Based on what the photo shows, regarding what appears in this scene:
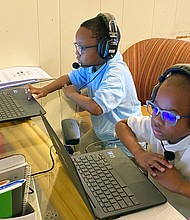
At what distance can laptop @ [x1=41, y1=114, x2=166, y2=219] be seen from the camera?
0.81 meters

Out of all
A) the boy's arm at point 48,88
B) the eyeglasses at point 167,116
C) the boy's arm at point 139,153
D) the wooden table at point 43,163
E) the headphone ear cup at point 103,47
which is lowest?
the wooden table at point 43,163

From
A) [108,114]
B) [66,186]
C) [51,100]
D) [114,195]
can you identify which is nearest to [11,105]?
[51,100]

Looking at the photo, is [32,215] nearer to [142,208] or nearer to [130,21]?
[142,208]

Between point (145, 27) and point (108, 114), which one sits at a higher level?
point (145, 27)

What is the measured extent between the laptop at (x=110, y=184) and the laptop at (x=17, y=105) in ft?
1.14

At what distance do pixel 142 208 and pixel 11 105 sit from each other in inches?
28.2

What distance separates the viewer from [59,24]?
187 centimetres

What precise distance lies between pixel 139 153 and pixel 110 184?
179 millimetres

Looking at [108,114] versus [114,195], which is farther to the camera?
[108,114]

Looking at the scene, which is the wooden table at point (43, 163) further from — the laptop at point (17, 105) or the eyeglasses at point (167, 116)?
the eyeglasses at point (167, 116)

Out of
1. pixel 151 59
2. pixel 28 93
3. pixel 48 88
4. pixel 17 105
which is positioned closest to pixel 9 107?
pixel 17 105

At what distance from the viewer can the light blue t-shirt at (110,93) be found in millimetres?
1304

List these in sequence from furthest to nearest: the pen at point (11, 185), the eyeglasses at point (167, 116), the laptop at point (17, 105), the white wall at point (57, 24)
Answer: the white wall at point (57, 24) < the laptop at point (17, 105) < the eyeglasses at point (167, 116) < the pen at point (11, 185)

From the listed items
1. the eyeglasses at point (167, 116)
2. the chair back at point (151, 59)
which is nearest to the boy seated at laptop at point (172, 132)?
the eyeglasses at point (167, 116)
